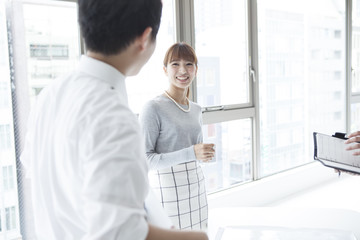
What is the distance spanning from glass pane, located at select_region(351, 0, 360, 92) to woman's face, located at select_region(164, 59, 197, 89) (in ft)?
12.9

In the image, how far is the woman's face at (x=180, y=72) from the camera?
1798 millimetres

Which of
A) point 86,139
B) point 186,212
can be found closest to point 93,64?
point 86,139

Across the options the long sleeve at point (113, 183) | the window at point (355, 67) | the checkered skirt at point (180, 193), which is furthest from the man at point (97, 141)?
the window at point (355, 67)

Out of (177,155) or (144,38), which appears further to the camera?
(177,155)

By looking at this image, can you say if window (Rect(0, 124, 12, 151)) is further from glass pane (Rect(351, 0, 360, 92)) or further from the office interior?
glass pane (Rect(351, 0, 360, 92))

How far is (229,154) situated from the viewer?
11.0 feet

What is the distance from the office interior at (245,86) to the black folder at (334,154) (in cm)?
29

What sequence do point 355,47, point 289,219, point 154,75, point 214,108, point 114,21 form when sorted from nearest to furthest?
point 114,21
point 289,219
point 154,75
point 214,108
point 355,47

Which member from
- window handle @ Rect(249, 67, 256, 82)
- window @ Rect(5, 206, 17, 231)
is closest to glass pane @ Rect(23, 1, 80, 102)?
window @ Rect(5, 206, 17, 231)

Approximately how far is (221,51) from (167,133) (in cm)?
178

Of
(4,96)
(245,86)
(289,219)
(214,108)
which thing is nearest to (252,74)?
(245,86)

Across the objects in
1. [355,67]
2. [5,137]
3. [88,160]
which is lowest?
[5,137]

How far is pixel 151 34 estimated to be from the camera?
76cm

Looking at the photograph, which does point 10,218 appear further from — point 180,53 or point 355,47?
point 355,47
